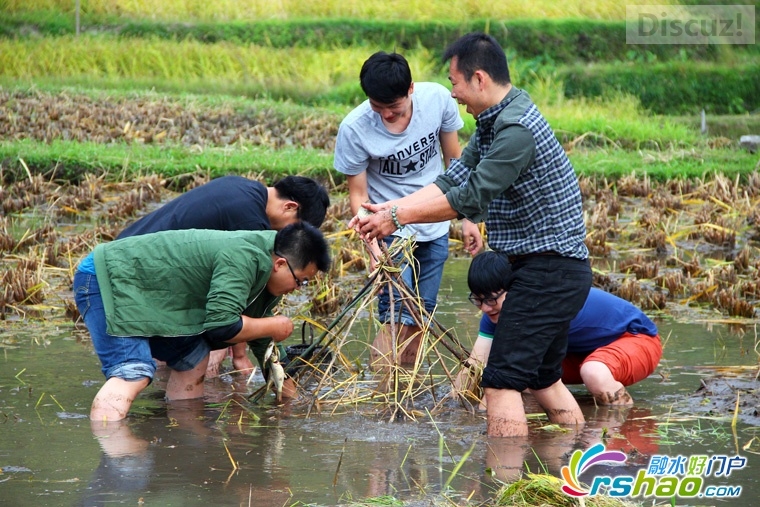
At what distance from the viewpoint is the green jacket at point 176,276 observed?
4660 millimetres

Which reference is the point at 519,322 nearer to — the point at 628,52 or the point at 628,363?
the point at 628,363

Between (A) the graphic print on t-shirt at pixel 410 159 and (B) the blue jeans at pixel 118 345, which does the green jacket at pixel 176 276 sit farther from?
(A) the graphic print on t-shirt at pixel 410 159

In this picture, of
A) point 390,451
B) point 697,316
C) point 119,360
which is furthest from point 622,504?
point 697,316

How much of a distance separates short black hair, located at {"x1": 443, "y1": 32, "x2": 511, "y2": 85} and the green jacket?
1261 mm

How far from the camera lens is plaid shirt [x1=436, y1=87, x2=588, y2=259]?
4.04 m

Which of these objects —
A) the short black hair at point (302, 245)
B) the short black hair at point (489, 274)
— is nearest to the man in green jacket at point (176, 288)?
the short black hair at point (302, 245)

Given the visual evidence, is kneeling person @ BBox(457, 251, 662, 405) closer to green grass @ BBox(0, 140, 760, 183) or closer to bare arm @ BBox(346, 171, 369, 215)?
bare arm @ BBox(346, 171, 369, 215)

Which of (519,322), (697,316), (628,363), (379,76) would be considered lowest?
(697,316)

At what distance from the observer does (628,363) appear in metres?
4.95

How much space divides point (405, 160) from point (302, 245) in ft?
3.72

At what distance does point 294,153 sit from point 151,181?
2360 millimetres

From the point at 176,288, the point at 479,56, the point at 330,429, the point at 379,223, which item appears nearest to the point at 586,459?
the point at 330,429

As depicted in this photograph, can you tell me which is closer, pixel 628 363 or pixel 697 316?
pixel 628 363

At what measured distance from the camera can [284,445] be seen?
439cm
